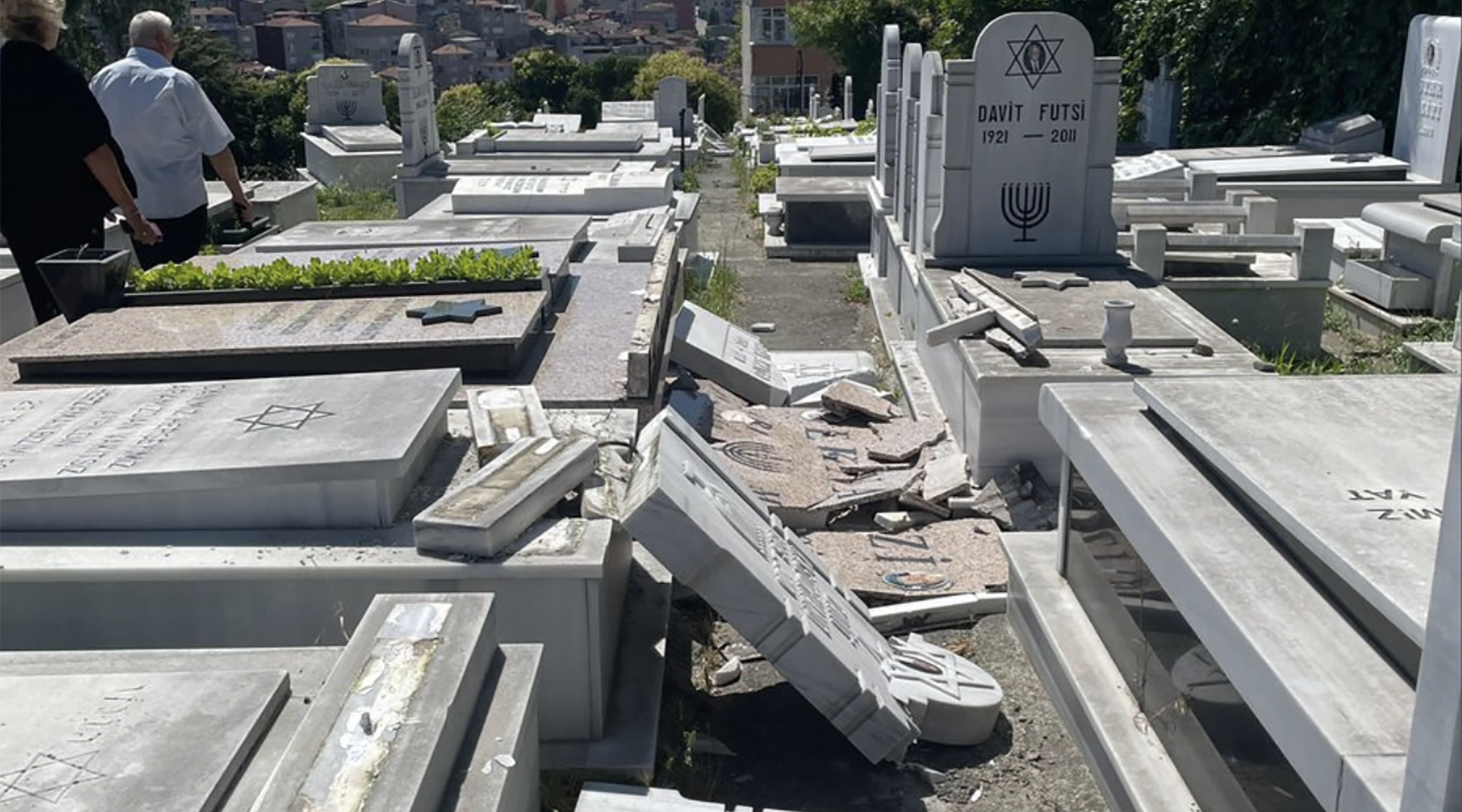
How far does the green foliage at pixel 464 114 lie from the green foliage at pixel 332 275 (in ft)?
50.6

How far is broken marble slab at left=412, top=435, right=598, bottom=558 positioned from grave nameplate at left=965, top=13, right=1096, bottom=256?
15.4 ft

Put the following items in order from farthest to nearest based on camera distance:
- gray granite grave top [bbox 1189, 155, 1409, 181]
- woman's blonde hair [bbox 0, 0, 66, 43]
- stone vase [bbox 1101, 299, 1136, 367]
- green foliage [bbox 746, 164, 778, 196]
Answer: green foliage [bbox 746, 164, 778, 196], gray granite grave top [bbox 1189, 155, 1409, 181], stone vase [bbox 1101, 299, 1136, 367], woman's blonde hair [bbox 0, 0, 66, 43]

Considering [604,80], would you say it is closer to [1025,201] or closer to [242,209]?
[1025,201]

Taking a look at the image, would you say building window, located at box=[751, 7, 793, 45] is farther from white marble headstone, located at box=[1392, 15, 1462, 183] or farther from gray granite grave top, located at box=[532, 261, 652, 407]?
gray granite grave top, located at box=[532, 261, 652, 407]

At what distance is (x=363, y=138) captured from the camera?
62.7 feet

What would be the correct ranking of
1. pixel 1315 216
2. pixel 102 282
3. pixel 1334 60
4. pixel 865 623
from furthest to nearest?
1. pixel 1334 60
2. pixel 1315 216
3. pixel 102 282
4. pixel 865 623

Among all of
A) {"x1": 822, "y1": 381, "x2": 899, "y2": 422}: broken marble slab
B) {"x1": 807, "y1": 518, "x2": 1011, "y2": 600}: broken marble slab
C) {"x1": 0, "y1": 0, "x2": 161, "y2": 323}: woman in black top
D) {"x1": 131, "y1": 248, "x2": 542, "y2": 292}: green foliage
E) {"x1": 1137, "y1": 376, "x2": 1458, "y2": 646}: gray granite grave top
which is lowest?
{"x1": 807, "y1": 518, "x2": 1011, "y2": 600}: broken marble slab

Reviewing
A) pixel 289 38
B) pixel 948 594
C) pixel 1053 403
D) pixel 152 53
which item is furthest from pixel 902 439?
pixel 289 38

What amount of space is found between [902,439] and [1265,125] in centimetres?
1193

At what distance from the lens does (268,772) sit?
2609mm

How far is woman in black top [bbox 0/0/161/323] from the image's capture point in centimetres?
562

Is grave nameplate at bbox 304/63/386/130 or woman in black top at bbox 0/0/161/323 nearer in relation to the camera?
woman in black top at bbox 0/0/161/323

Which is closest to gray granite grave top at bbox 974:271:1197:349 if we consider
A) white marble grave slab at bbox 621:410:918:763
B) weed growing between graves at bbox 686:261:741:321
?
white marble grave slab at bbox 621:410:918:763

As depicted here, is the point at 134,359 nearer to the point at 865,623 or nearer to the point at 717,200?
the point at 865,623
